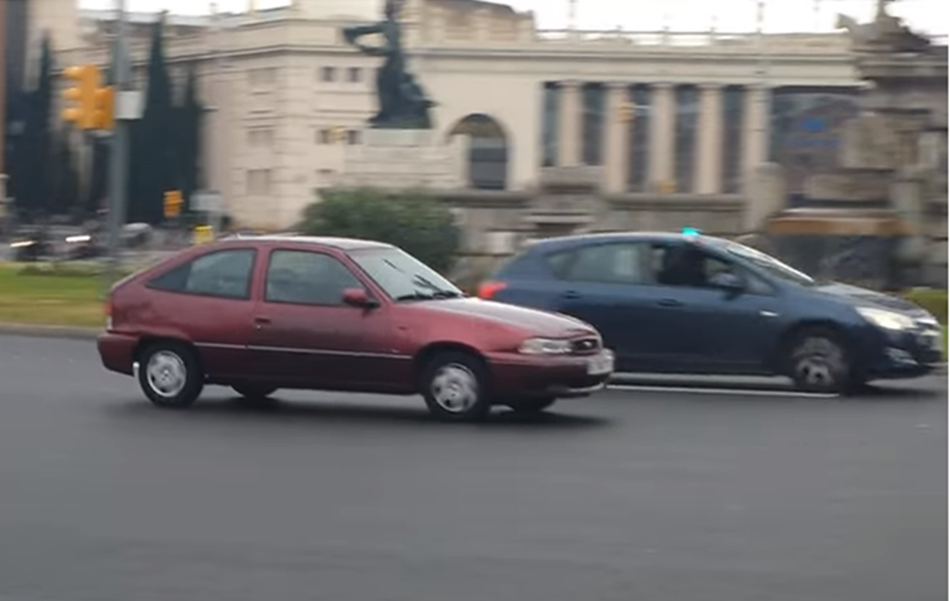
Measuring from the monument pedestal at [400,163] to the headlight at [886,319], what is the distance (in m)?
21.9

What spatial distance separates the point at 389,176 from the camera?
1594 inches

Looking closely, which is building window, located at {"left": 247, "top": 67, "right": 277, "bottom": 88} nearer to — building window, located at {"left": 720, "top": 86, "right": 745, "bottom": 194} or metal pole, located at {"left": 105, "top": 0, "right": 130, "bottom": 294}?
building window, located at {"left": 720, "top": 86, "right": 745, "bottom": 194}

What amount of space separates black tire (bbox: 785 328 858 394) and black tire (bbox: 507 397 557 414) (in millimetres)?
2745

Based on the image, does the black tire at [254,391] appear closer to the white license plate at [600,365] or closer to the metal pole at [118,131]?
the white license plate at [600,365]

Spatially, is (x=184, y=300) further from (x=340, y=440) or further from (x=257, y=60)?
(x=257, y=60)

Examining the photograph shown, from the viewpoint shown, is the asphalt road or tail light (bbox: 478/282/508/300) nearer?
the asphalt road

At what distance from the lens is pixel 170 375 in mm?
15883

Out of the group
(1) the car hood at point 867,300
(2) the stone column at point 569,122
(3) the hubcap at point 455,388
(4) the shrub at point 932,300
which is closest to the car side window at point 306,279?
(3) the hubcap at point 455,388

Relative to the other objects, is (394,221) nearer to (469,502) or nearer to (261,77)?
(469,502)

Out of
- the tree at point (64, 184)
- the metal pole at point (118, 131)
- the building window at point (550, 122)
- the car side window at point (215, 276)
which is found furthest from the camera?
the tree at point (64, 184)

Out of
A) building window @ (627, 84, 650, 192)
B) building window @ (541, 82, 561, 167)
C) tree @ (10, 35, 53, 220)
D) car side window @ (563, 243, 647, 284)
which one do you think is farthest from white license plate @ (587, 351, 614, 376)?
tree @ (10, 35, 53, 220)

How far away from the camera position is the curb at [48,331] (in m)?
24.8

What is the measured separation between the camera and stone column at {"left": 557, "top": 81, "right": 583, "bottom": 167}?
91188mm

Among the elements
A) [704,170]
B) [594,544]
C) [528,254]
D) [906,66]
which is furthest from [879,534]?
[704,170]
